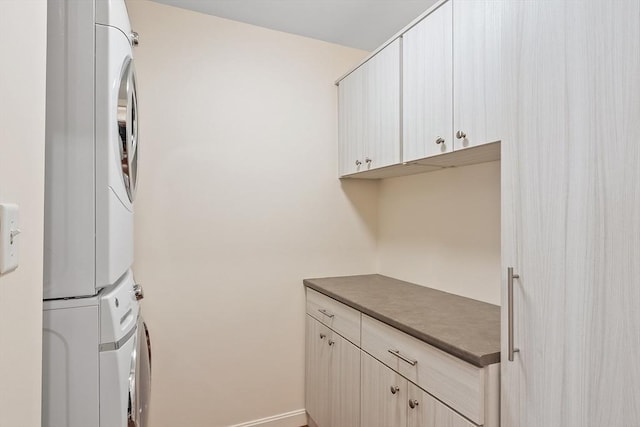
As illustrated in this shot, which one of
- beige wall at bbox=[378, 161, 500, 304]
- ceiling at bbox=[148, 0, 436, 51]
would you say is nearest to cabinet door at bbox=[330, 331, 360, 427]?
beige wall at bbox=[378, 161, 500, 304]

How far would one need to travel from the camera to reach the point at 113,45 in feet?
3.38

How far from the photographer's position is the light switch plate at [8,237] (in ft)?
1.85

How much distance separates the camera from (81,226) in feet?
3.19

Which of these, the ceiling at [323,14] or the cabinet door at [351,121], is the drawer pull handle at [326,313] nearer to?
the cabinet door at [351,121]

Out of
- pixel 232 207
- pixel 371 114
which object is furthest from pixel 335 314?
pixel 371 114

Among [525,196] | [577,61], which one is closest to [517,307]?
[525,196]

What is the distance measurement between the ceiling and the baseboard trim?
2445 millimetres

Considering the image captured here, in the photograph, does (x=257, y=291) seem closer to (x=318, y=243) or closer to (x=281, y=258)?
(x=281, y=258)

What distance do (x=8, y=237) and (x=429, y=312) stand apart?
146 centimetres

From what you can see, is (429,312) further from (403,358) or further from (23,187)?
(23,187)

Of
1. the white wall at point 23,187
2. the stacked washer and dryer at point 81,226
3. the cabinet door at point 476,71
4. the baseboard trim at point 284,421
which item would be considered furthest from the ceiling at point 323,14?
the baseboard trim at point 284,421

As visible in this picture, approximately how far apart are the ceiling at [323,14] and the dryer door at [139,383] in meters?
1.73

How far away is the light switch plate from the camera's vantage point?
0.56 m

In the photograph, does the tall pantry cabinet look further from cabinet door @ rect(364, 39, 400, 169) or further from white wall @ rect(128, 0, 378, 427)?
white wall @ rect(128, 0, 378, 427)
